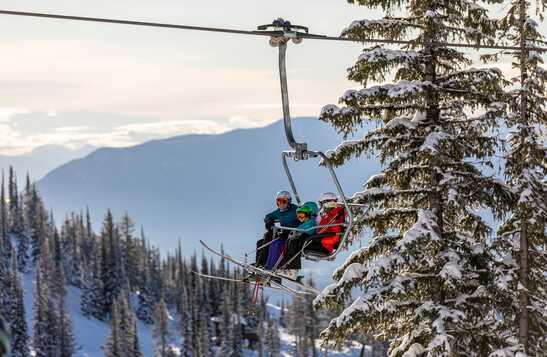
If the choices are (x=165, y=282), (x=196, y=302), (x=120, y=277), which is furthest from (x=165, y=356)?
(x=165, y=282)

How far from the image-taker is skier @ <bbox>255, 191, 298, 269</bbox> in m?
15.6

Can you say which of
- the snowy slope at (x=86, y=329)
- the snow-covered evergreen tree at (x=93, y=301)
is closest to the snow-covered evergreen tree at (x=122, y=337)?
the snowy slope at (x=86, y=329)

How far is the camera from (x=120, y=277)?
136 meters

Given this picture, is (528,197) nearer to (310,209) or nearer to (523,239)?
(523,239)

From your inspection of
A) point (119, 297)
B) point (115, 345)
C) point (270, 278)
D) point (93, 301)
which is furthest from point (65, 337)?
point (270, 278)

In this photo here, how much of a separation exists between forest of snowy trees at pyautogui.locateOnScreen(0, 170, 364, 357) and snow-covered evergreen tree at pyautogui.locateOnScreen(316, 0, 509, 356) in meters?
69.0

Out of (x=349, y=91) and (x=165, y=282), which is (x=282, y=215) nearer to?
(x=349, y=91)

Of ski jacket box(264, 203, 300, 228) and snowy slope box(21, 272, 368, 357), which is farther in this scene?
snowy slope box(21, 272, 368, 357)

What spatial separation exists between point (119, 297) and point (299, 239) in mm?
94230

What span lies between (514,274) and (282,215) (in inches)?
190

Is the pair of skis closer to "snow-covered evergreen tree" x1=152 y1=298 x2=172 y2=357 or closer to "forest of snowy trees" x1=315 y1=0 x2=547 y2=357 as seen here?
"forest of snowy trees" x1=315 y1=0 x2=547 y2=357

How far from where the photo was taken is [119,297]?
4208 inches

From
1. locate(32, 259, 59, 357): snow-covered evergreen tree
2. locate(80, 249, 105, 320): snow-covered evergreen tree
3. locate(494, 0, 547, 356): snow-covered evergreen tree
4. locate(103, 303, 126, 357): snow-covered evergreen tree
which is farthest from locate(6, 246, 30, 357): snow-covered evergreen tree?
locate(494, 0, 547, 356): snow-covered evergreen tree

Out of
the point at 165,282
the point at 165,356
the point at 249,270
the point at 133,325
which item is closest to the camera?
the point at 249,270
